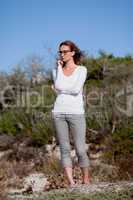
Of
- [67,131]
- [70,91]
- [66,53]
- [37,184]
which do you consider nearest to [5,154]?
[37,184]

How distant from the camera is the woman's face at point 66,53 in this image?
6441 millimetres

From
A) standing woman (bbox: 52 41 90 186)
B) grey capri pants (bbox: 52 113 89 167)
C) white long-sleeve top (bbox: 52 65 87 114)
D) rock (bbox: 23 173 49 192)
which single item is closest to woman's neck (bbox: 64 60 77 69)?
standing woman (bbox: 52 41 90 186)

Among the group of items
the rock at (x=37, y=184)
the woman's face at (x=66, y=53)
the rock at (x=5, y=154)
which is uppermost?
the woman's face at (x=66, y=53)

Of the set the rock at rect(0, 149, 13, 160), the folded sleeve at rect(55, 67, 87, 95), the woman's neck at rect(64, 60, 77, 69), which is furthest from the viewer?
the rock at rect(0, 149, 13, 160)

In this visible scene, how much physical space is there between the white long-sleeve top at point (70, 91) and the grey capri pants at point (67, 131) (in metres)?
0.07

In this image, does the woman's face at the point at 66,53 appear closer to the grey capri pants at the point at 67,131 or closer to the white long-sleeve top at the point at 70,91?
the white long-sleeve top at the point at 70,91

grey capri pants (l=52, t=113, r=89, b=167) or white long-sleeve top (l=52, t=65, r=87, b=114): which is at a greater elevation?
white long-sleeve top (l=52, t=65, r=87, b=114)

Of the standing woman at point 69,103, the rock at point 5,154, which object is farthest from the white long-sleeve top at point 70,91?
the rock at point 5,154

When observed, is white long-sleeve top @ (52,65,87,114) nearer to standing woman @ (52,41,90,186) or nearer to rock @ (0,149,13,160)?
standing woman @ (52,41,90,186)

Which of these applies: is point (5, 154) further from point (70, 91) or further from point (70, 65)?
point (70, 91)

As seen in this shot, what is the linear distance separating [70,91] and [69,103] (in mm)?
135

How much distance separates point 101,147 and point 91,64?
12.3 metres

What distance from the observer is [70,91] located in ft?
20.5

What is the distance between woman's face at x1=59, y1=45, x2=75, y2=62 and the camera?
6.44 metres
